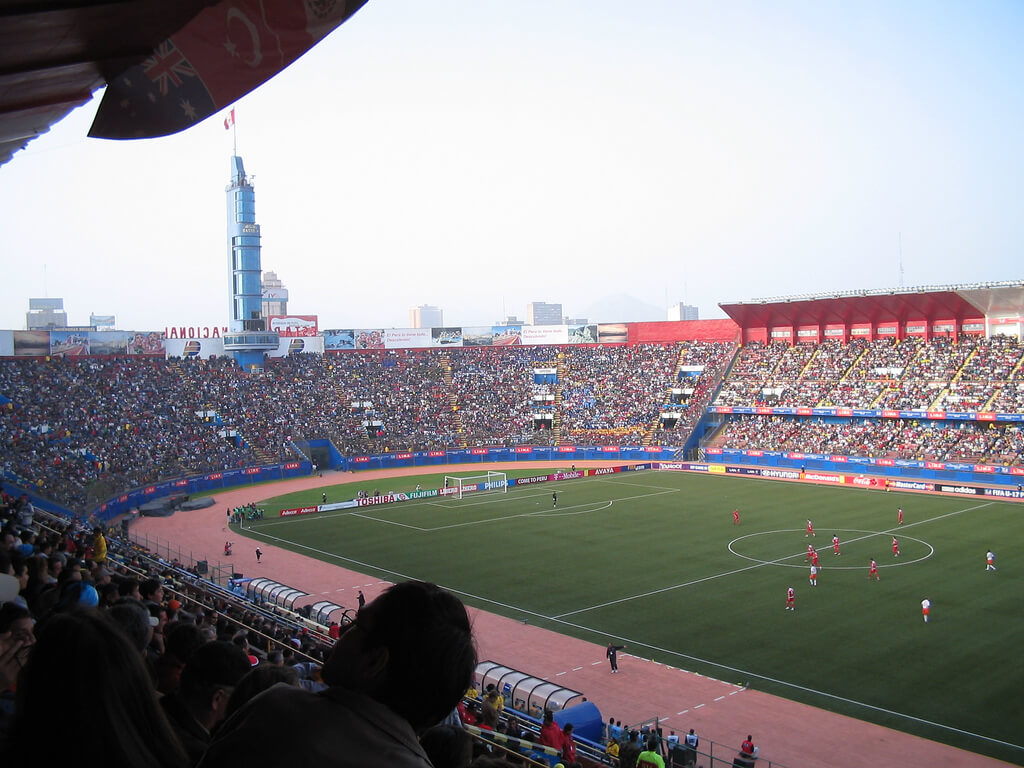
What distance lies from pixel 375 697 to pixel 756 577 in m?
36.4

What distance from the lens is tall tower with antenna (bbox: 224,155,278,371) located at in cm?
8050

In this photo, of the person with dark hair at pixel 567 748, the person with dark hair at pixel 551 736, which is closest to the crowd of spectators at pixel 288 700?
the person with dark hair at pixel 567 748

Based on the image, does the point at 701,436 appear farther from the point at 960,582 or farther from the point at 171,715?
the point at 171,715

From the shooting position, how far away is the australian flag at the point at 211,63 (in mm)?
7566

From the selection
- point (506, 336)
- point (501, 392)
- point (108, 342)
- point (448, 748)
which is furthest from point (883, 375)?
point (448, 748)

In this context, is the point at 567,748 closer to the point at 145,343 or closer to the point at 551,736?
the point at 551,736

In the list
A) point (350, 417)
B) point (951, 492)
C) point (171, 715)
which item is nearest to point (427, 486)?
point (350, 417)

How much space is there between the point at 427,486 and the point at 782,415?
32.1m

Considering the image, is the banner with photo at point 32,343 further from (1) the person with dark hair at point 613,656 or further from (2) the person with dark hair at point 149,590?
(2) the person with dark hair at point 149,590

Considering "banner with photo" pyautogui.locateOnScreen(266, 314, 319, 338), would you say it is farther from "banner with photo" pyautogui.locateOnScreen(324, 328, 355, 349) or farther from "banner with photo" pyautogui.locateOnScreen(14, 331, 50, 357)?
"banner with photo" pyautogui.locateOnScreen(14, 331, 50, 357)

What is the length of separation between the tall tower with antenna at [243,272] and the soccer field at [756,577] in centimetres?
2524

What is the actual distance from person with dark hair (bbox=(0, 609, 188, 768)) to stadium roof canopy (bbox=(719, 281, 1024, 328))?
72.3 meters

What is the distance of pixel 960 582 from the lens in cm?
3428

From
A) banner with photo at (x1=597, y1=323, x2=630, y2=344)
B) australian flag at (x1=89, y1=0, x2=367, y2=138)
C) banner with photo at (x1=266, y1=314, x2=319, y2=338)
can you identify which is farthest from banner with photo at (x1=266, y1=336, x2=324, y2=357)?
australian flag at (x1=89, y1=0, x2=367, y2=138)
